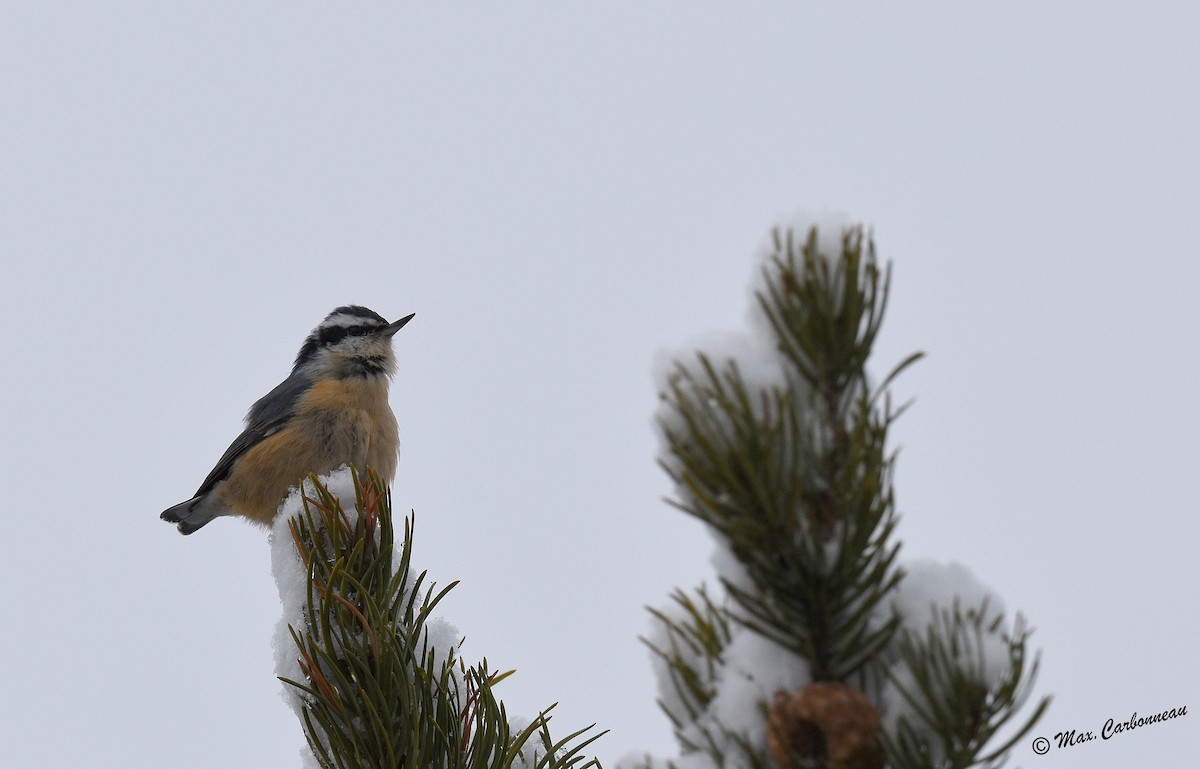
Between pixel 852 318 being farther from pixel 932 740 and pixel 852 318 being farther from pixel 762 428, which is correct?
pixel 932 740

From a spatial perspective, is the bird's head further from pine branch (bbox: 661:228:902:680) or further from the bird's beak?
pine branch (bbox: 661:228:902:680)

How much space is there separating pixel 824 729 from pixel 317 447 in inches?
231

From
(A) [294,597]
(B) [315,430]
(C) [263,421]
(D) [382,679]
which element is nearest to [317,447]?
(B) [315,430]

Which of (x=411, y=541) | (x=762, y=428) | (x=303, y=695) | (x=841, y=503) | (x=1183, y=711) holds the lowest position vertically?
(x=1183, y=711)

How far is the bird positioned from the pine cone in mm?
5363

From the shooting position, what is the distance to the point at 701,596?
166 centimetres

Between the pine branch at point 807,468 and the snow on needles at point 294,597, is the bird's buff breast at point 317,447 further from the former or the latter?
the pine branch at point 807,468

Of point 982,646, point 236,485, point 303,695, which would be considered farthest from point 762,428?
point 236,485

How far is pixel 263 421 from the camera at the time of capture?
24.1 ft

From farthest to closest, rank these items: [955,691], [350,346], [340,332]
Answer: [340,332]
[350,346]
[955,691]

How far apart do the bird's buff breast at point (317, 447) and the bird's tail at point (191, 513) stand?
2.12 ft

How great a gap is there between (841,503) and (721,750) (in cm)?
38

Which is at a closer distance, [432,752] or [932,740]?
[932,740]

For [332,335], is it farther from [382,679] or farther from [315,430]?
[382,679]
